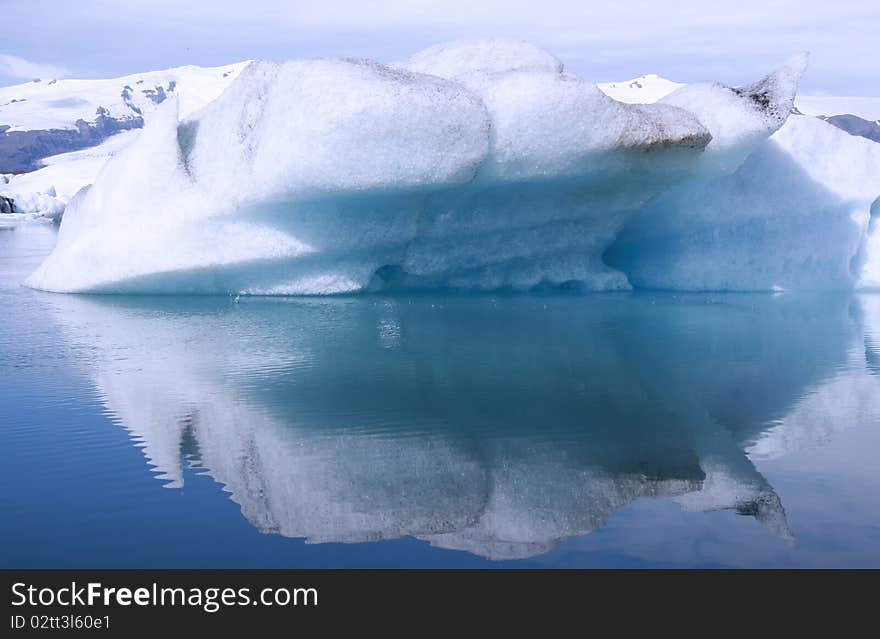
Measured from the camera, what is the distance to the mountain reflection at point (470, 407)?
135 inches

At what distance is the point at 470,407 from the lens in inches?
193

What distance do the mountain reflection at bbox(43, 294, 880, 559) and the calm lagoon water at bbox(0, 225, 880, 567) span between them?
0.02 metres

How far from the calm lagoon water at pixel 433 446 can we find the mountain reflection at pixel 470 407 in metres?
0.02

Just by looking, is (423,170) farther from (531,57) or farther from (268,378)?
(268,378)

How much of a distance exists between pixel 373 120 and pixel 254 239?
75.0 inches

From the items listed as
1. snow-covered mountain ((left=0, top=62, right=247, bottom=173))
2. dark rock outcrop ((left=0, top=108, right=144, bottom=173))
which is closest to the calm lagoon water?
snow-covered mountain ((left=0, top=62, right=247, bottom=173))

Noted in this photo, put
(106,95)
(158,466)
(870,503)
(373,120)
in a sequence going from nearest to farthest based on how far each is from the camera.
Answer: (870,503) < (158,466) < (373,120) < (106,95)

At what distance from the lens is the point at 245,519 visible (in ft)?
10.6

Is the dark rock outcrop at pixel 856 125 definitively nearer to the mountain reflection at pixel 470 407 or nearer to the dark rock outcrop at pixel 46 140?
the dark rock outcrop at pixel 46 140

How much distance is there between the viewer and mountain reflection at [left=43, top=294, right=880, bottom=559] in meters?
3.44

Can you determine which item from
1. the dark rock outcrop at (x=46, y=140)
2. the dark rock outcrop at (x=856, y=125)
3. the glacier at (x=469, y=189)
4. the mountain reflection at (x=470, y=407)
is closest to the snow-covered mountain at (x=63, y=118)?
the dark rock outcrop at (x=46, y=140)

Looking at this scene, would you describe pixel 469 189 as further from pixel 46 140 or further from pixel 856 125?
pixel 46 140

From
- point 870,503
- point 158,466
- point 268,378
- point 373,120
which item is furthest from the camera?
point 373,120
